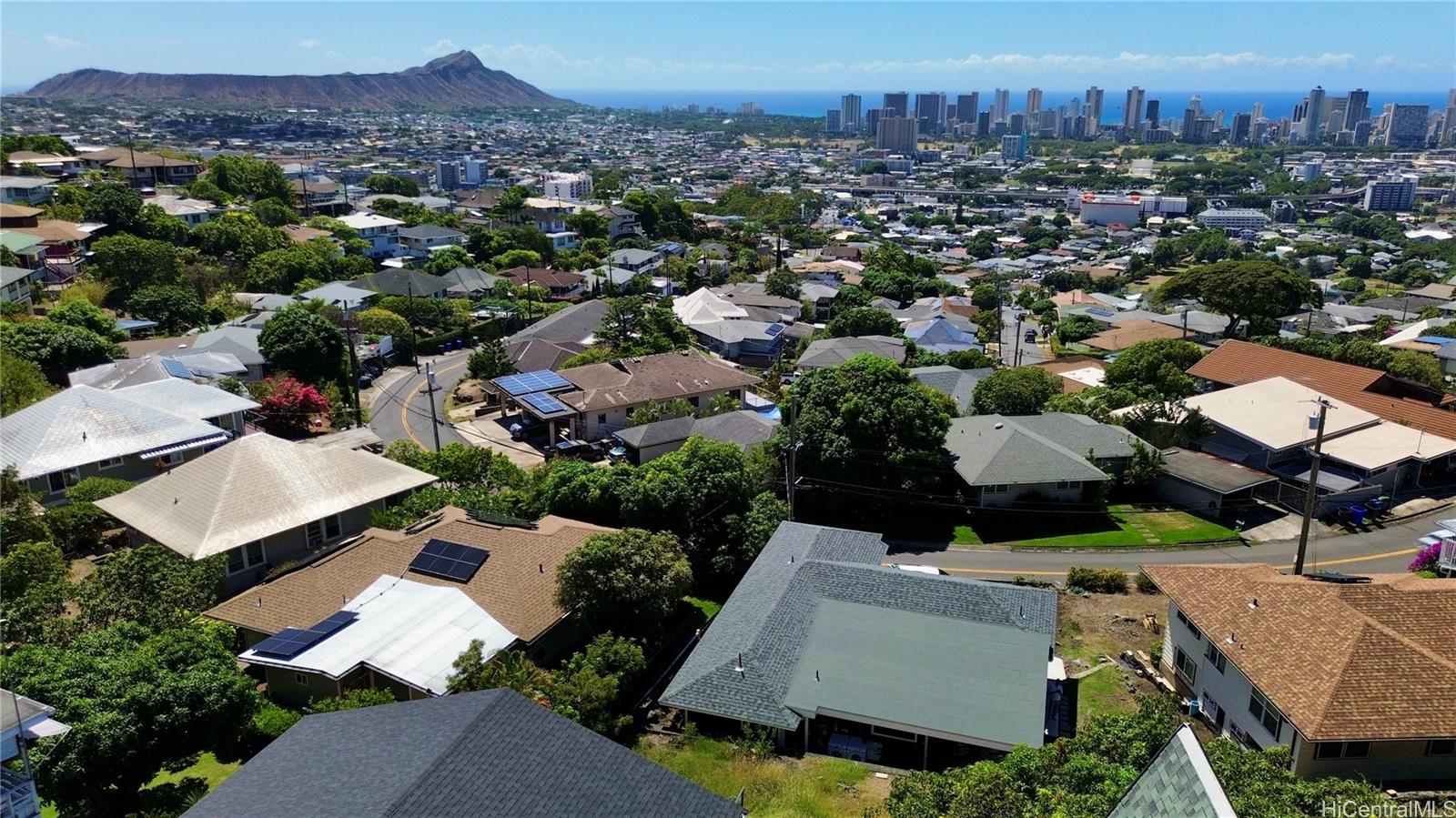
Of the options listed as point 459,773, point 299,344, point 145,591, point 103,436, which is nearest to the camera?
point 459,773

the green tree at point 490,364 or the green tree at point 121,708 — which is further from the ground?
the green tree at point 121,708

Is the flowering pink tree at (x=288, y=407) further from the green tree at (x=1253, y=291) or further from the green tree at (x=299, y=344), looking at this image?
the green tree at (x=1253, y=291)

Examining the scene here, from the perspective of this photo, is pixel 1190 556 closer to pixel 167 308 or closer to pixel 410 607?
pixel 410 607

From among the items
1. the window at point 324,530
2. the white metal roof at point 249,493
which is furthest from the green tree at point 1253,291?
the window at point 324,530

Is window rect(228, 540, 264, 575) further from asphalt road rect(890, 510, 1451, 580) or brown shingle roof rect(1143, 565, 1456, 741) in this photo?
brown shingle roof rect(1143, 565, 1456, 741)

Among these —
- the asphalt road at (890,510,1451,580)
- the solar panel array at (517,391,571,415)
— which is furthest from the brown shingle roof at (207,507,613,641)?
the solar panel array at (517,391,571,415)

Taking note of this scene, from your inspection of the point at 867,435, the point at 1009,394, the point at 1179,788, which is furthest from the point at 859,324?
the point at 1179,788

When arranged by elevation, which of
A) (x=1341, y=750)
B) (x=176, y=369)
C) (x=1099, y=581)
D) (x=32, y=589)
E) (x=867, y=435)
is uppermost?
(x=176, y=369)

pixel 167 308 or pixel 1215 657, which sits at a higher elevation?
pixel 167 308
